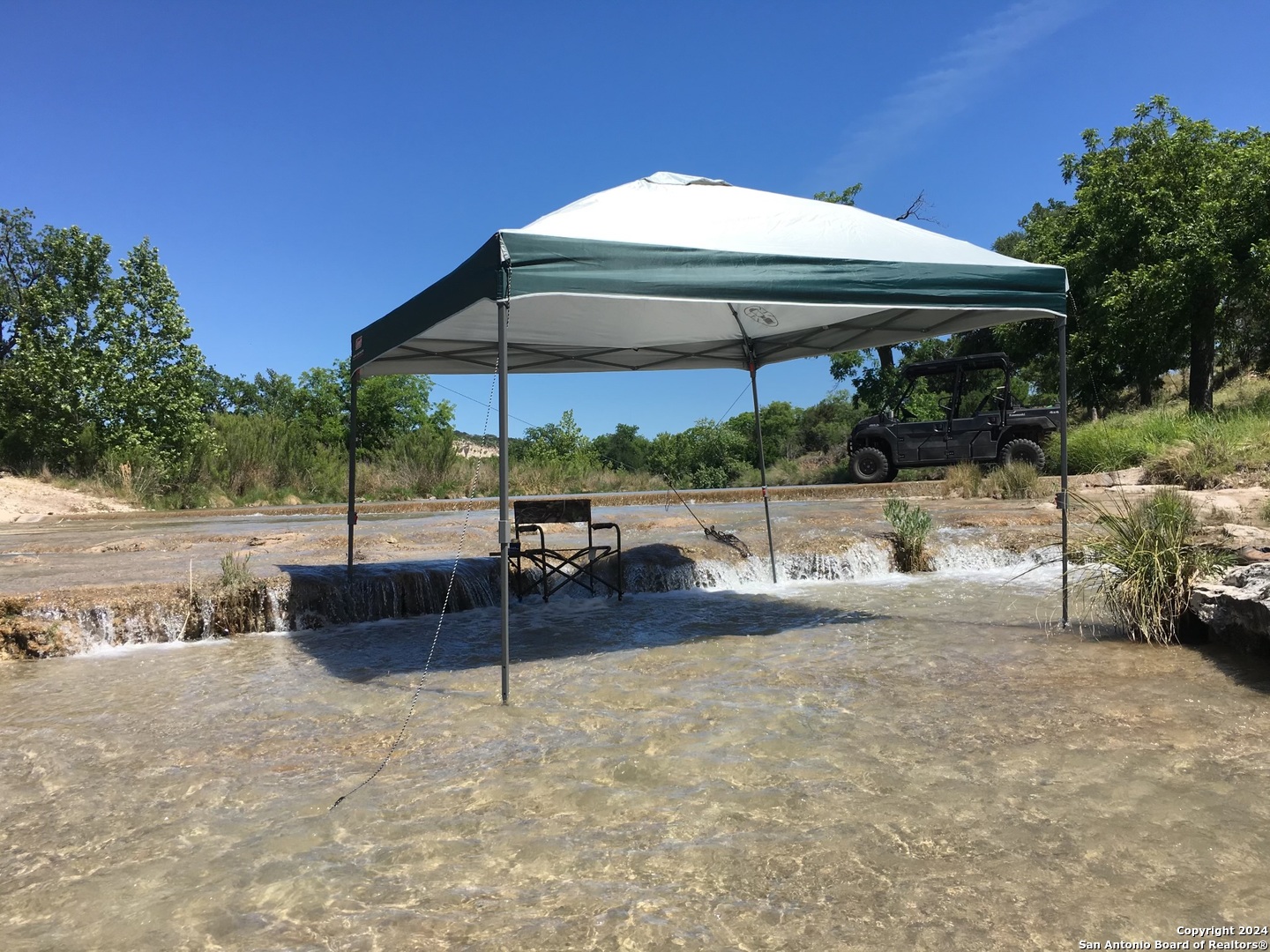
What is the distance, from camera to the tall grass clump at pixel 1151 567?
5.58m

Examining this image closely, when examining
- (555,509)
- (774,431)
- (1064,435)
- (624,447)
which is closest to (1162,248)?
(1064,435)

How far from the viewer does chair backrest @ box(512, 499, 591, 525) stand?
680 cm

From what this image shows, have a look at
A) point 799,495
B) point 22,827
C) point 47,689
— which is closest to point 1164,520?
point 22,827

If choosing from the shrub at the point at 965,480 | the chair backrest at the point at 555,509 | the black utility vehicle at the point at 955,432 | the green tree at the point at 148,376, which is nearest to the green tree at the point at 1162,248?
the black utility vehicle at the point at 955,432

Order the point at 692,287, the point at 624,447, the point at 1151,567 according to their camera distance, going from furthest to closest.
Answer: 1. the point at 624,447
2. the point at 1151,567
3. the point at 692,287

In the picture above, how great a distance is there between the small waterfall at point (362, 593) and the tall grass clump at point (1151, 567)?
10.7 ft

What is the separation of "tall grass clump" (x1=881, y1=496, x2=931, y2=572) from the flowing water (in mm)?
3401

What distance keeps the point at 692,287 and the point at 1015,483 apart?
11.2 meters

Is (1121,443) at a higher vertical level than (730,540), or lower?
higher

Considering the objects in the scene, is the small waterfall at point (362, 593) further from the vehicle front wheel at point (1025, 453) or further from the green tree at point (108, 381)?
the green tree at point (108, 381)

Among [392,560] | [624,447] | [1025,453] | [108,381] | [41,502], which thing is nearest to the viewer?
[392,560]

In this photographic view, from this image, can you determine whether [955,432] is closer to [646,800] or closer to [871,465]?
[871,465]

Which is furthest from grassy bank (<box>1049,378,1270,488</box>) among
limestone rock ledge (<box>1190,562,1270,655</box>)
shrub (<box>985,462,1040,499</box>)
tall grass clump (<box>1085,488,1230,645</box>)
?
limestone rock ledge (<box>1190,562,1270,655</box>)

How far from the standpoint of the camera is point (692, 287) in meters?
4.86
